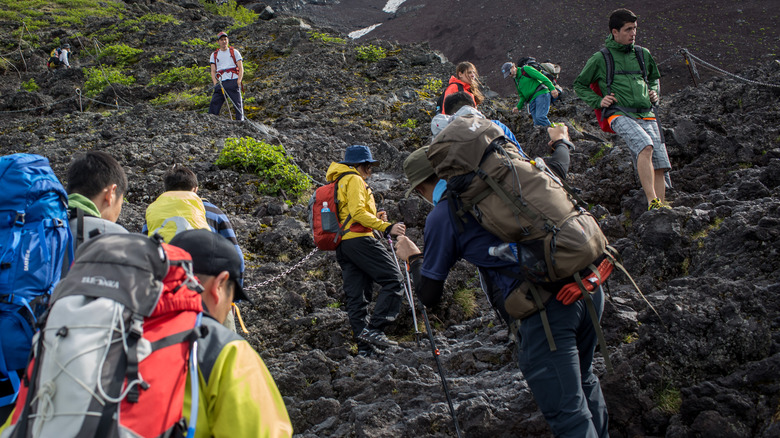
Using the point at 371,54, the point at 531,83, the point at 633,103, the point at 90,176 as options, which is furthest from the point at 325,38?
the point at 90,176

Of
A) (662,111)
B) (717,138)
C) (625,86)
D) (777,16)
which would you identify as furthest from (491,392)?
(777,16)

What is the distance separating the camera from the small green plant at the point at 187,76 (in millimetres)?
17266

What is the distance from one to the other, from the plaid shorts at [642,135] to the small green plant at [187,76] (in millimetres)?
14595

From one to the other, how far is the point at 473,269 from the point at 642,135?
93.3 inches

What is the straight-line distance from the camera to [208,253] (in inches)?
76.8

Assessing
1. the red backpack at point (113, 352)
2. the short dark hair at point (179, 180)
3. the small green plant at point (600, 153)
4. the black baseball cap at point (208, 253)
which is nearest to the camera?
the red backpack at point (113, 352)

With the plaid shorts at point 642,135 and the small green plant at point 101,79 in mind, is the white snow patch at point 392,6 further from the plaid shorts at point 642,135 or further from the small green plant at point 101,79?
the plaid shorts at point 642,135

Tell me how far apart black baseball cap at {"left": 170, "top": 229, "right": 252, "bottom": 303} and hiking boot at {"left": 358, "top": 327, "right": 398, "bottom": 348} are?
135 inches

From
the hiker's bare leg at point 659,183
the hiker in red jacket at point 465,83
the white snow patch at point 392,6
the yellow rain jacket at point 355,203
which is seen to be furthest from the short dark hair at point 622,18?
the white snow patch at point 392,6

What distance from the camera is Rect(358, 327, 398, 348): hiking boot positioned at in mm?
5297

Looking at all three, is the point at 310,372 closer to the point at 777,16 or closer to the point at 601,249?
the point at 601,249

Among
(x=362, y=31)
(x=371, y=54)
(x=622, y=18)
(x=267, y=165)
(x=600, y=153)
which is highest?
(x=622, y=18)

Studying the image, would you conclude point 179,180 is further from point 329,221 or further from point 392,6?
point 392,6

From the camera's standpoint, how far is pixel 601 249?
8.84 feet
